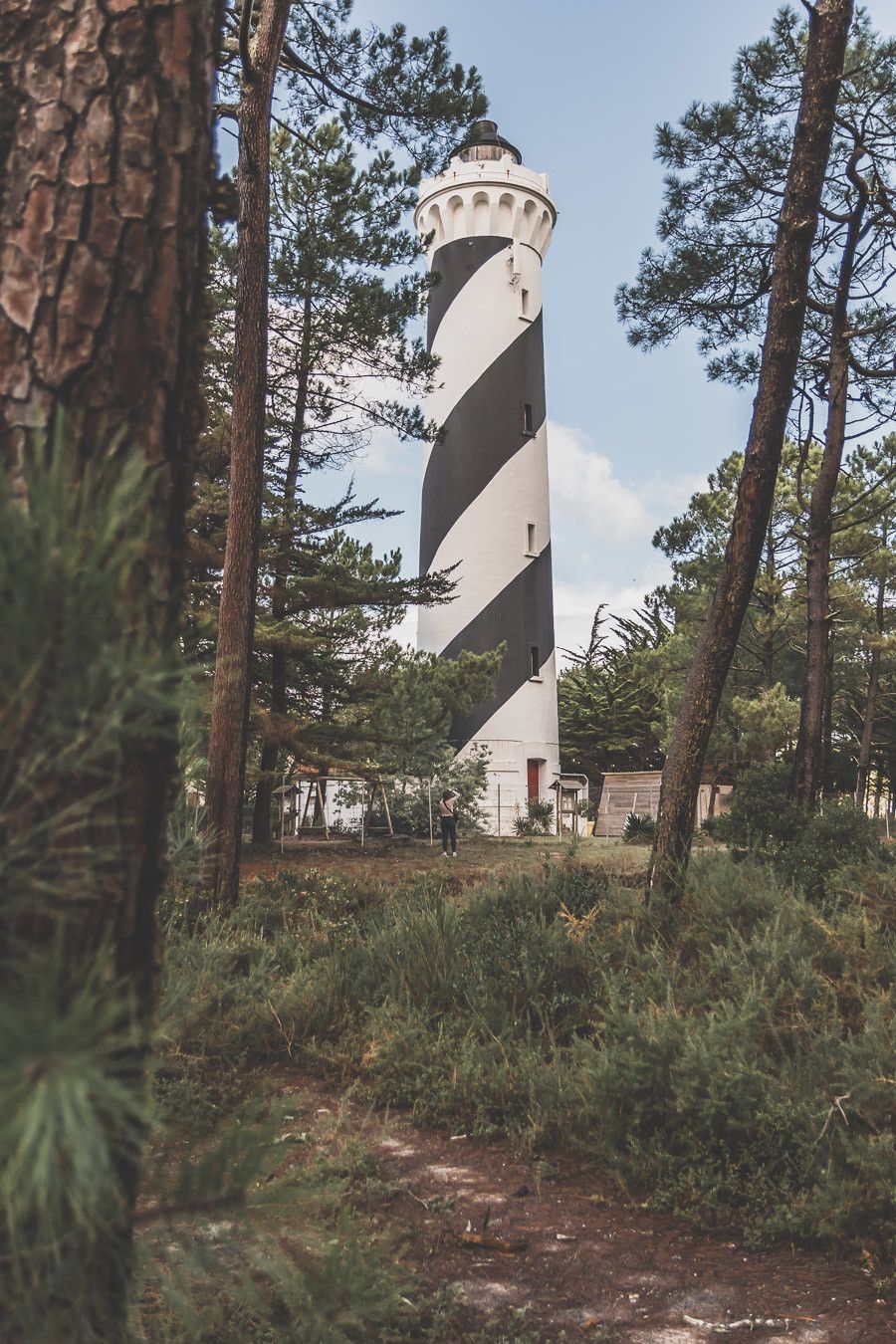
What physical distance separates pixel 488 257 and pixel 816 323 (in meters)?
11.8

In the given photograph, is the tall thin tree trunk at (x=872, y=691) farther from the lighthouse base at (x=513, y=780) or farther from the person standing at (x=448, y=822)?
the person standing at (x=448, y=822)

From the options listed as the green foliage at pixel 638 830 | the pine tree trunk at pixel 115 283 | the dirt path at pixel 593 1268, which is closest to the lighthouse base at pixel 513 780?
the green foliage at pixel 638 830

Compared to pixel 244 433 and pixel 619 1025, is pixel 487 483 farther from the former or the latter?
pixel 619 1025

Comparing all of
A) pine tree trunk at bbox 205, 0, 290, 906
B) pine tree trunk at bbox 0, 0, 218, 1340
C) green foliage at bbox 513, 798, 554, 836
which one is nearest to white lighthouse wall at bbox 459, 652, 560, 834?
green foliage at bbox 513, 798, 554, 836

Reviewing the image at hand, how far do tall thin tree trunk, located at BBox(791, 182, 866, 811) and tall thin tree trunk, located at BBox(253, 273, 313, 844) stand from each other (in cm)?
678

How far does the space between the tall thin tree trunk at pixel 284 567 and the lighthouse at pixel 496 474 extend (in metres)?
7.26

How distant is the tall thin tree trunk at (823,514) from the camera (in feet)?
36.5

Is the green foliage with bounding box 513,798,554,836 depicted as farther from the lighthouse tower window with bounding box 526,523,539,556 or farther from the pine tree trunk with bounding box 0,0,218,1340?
the pine tree trunk with bounding box 0,0,218,1340

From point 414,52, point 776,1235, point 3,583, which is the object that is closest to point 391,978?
point 776,1235

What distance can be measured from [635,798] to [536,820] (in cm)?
297

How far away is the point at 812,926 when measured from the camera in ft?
17.7

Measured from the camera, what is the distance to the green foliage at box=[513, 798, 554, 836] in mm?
20438

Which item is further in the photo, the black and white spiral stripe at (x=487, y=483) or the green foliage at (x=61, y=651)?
the black and white spiral stripe at (x=487, y=483)

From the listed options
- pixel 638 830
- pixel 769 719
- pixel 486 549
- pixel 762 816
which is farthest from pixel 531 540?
pixel 762 816
